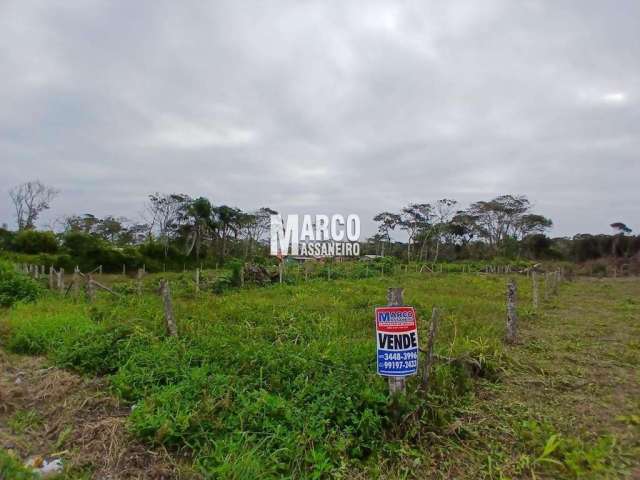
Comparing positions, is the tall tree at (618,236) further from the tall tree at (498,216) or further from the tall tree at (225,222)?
the tall tree at (225,222)

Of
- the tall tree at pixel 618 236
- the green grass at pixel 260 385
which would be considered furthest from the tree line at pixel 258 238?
the green grass at pixel 260 385

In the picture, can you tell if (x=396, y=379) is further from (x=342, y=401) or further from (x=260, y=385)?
(x=260, y=385)

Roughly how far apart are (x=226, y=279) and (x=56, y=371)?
27.5ft

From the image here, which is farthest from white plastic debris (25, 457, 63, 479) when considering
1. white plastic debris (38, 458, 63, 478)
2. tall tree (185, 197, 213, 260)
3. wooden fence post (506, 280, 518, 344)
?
tall tree (185, 197, 213, 260)

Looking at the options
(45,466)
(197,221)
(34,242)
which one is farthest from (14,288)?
(197,221)

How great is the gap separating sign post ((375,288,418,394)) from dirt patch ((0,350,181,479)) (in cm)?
167

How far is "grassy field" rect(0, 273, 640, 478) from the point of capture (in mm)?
2477

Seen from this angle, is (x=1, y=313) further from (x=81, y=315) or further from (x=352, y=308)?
(x=352, y=308)

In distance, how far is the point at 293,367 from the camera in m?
3.58

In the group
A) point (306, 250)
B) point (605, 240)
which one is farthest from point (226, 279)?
point (605, 240)

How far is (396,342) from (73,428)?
2.68 meters

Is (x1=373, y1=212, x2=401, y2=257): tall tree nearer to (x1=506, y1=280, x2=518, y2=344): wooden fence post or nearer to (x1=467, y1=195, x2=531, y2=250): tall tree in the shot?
(x1=467, y1=195, x2=531, y2=250): tall tree

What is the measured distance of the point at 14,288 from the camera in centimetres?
803

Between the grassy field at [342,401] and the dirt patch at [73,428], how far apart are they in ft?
0.21
